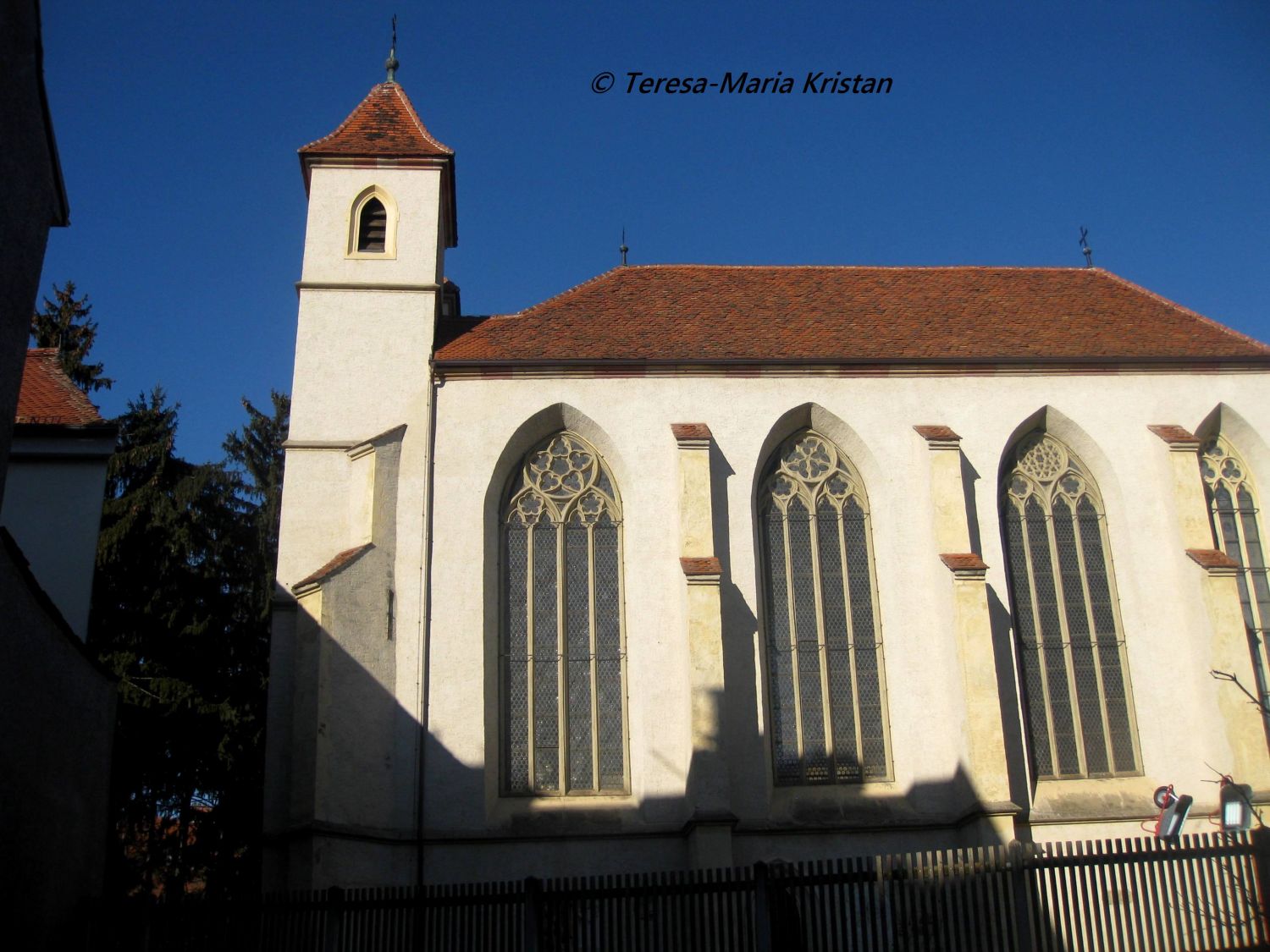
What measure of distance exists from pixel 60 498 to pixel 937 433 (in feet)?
37.2

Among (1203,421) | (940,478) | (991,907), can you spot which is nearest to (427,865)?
(991,907)

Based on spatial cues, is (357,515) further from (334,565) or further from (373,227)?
(373,227)

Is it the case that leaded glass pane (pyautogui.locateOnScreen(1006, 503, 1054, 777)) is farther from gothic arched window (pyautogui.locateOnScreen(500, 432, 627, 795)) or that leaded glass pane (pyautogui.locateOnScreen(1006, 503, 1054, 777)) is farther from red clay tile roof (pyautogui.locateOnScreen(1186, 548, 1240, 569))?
gothic arched window (pyautogui.locateOnScreen(500, 432, 627, 795))

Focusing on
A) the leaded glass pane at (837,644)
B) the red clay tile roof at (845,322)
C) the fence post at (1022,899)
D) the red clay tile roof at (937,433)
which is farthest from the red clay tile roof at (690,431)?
the fence post at (1022,899)

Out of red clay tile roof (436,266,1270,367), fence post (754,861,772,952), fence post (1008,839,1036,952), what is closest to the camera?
fence post (754,861,772,952)

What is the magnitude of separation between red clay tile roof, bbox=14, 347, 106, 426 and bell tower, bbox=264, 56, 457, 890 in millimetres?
2679

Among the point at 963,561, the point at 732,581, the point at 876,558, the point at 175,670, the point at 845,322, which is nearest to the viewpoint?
the point at 963,561

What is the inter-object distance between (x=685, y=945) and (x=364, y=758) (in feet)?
17.4

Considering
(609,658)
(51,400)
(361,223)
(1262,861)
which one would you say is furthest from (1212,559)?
(51,400)

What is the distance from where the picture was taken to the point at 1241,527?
18109 mm

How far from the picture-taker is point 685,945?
1144 cm

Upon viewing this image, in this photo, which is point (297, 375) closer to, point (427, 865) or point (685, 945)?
point (427, 865)

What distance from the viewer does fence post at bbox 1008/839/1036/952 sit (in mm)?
11445

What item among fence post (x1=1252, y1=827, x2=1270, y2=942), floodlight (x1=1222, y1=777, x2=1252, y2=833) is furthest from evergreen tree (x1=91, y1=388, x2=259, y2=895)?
fence post (x1=1252, y1=827, x2=1270, y2=942)
